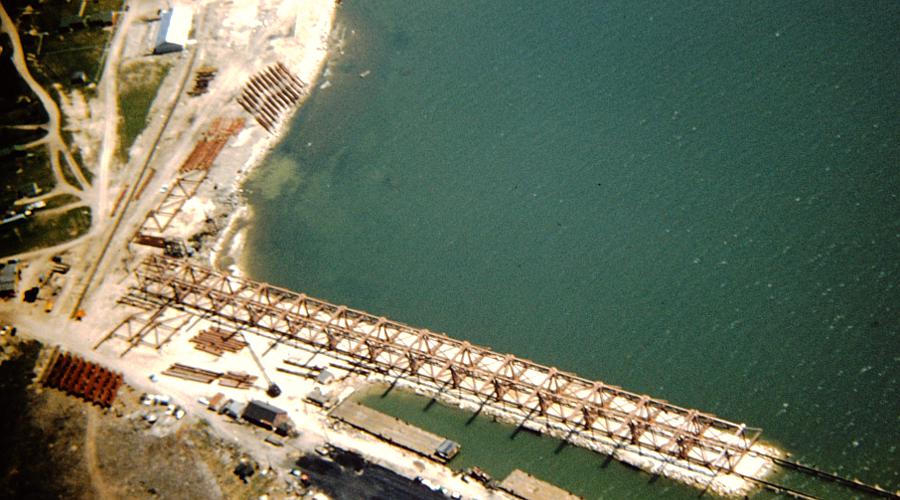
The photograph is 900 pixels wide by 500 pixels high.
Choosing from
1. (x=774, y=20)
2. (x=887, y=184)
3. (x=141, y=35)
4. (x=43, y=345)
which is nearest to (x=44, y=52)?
(x=141, y=35)

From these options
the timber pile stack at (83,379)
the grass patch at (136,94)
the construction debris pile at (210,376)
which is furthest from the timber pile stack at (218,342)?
the grass patch at (136,94)

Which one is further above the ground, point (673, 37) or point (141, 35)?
point (673, 37)

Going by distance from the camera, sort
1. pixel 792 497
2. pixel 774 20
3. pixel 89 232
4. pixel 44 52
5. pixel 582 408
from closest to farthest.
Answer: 1. pixel 792 497
2. pixel 582 408
3. pixel 89 232
4. pixel 774 20
5. pixel 44 52

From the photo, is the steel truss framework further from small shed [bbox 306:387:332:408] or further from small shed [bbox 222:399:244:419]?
small shed [bbox 222:399:244:419]

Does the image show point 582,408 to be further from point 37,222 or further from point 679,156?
point 37,222

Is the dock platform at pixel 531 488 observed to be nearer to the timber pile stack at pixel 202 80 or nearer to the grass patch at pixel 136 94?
the grass patch at pixel 136 94

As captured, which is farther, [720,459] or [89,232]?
[89,232]
